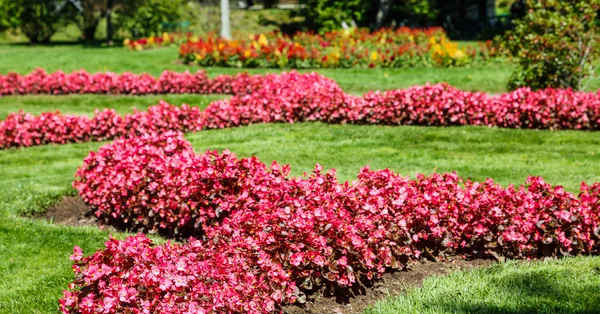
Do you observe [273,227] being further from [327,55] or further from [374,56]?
[327,55]

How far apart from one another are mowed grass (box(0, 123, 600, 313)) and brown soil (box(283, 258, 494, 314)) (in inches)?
37.4

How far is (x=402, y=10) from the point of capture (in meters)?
31.7

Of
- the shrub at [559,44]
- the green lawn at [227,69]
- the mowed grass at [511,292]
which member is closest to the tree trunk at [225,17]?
the green lawn at [227,69]

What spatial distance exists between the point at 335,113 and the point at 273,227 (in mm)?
6342

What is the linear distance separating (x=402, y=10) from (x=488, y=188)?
27020mm

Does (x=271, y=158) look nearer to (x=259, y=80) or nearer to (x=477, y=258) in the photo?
(x=477, y=258)

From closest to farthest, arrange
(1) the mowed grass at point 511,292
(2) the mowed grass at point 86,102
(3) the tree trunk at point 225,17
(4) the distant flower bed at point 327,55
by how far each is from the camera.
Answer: (1) the mowed grass at point 511,292 → (2) the mowed grass at point 86,102 → (4) the distant flower bed at point 327,55 → (3) the tree trunk at point 225,17

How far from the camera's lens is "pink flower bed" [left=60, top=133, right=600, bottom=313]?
13.4 feet

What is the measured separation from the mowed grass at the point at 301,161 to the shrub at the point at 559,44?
7.18ft

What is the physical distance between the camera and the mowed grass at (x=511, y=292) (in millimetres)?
4285

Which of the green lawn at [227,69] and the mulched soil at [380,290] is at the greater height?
the green lawn at [227,69]

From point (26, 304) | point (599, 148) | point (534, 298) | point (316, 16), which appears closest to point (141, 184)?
point (26, 304)

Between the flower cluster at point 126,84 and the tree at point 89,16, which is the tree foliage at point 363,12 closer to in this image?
the tree at point 89,16

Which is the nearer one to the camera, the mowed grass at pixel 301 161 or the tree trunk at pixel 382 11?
the mowed grass at pixel 301 161
